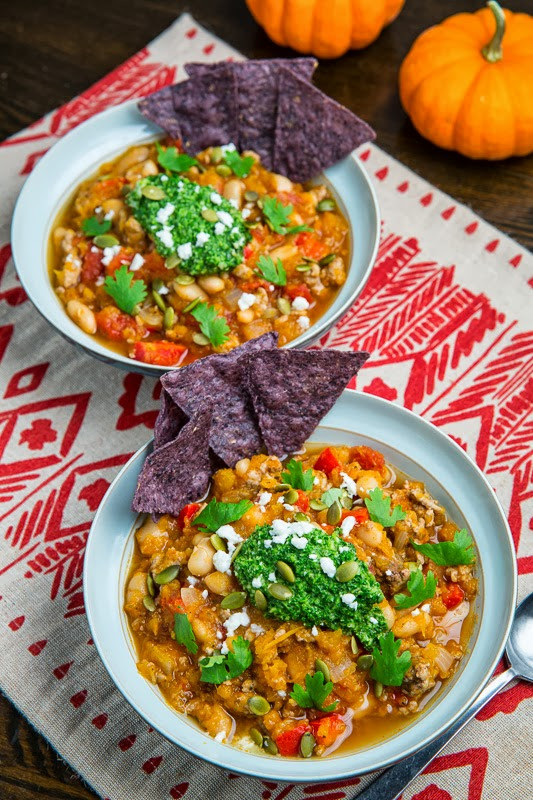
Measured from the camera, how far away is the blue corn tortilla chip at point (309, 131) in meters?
4.09

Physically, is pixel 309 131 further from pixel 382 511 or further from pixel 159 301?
pixel 382 511

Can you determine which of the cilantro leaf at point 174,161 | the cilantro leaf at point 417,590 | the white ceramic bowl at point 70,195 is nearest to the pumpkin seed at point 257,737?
the cilantro leaf at point 417,590

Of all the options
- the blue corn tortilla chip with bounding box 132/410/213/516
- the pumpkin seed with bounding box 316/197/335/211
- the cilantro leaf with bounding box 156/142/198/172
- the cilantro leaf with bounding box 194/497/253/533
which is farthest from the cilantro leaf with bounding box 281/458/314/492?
the cilantro leaf with bounding box 156/142/198/172

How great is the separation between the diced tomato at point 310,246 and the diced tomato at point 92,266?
2.81 ft

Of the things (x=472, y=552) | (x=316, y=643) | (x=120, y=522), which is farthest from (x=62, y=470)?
(x=472, y=552)

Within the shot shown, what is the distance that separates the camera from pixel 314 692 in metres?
2.91

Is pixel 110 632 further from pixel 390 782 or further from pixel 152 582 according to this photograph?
pixel 390 782

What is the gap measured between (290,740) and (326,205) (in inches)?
92.0

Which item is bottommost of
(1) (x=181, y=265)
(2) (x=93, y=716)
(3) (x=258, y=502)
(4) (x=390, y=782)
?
(4) (x=390, y=782)

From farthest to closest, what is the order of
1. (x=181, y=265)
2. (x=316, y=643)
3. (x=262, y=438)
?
(x=181, y=265) < (x=262, y=438) < (x=316, y=643)

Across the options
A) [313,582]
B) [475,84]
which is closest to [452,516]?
[313,582]

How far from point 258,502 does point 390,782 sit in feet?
3.38

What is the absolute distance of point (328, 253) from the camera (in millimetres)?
4090

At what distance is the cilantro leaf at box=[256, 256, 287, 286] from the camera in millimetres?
3828
